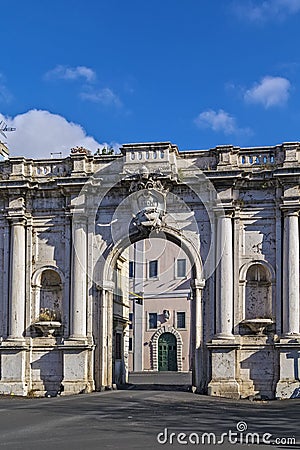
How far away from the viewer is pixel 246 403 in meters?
24.0

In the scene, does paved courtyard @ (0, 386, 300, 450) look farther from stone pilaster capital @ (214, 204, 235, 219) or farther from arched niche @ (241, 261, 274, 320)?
stone pilaster capital @ (214, 204, 235, 219)

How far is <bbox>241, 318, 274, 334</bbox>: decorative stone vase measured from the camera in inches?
1024

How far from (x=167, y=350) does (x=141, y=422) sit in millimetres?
36649

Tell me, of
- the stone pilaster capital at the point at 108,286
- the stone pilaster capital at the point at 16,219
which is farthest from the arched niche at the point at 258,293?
the stone pilaster capital at the point at 16,219

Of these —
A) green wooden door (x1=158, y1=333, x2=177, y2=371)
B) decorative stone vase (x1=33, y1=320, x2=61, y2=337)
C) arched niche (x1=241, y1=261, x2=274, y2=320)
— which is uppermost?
arched niche (x1=241, y1=261, x2=274, y2=320)

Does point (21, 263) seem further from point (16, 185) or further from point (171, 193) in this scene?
point (171, 193)

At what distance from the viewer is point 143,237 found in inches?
1091

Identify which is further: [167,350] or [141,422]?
[167,350]

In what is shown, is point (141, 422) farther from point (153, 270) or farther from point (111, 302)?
point (153, 270)

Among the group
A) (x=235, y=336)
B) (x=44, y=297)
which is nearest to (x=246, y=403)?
(x=235, y=336)

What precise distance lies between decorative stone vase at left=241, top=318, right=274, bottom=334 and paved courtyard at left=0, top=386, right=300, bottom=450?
2.59 metres

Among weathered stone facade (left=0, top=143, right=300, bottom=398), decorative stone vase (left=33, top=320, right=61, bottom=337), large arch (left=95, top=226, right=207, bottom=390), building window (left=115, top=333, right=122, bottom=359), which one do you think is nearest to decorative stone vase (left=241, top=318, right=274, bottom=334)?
weathered stone facade (left=0, top=143, right=300, bottom=398)

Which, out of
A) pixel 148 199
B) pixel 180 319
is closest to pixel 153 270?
pixel 180 319

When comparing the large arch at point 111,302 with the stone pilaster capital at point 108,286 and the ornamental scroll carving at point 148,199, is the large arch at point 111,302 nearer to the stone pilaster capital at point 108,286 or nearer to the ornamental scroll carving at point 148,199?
the stone pilaster capital at point 108,286
